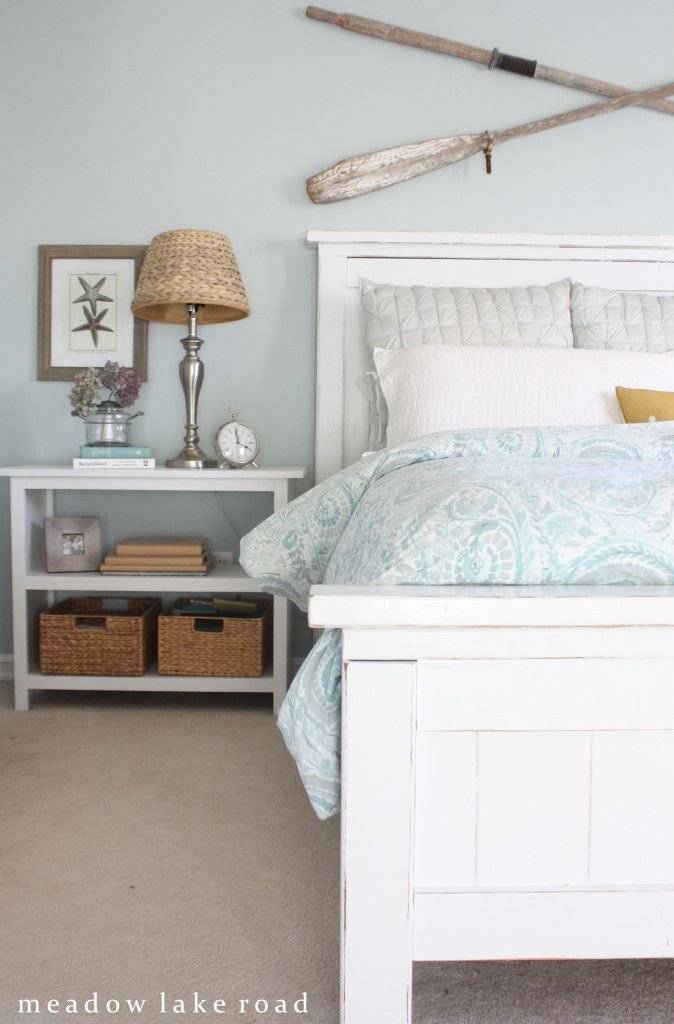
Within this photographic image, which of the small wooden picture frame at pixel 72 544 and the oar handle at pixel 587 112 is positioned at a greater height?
Result: the oar handle at pixel 587 112

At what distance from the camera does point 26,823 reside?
1708mm

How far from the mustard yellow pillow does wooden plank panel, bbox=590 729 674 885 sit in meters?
1.21

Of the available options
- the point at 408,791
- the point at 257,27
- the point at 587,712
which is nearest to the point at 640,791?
the point at 587,712

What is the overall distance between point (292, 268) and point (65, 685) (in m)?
1.41

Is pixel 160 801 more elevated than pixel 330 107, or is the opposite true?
pixel 330 107

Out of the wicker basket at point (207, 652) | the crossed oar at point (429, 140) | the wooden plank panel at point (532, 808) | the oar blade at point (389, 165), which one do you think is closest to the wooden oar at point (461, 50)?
the crossed oar at point (429, 140)

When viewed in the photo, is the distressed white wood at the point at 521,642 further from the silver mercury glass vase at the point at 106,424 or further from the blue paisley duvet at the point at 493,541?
the silver mercury glass vase at the point at 106,424

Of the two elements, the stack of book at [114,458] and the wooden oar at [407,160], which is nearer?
the stack of book at [114,458]

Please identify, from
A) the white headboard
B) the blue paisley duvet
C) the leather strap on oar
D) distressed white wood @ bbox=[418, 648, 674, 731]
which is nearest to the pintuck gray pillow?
the white headboard

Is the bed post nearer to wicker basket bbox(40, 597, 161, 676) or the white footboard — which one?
the white footboard

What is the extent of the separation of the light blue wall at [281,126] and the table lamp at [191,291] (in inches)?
6.7

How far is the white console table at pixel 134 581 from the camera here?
2453mm

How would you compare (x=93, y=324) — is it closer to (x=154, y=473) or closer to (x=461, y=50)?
(x=154, y=473)

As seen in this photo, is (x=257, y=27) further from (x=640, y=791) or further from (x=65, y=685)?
(x=640, y=791)
